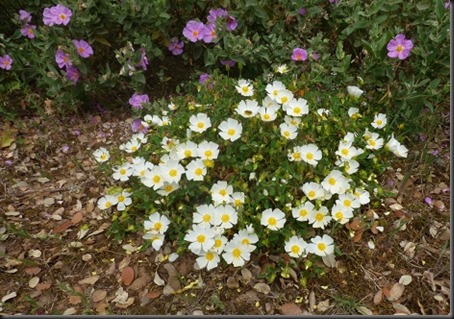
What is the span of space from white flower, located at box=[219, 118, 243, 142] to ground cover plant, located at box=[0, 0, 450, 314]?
0.01 m

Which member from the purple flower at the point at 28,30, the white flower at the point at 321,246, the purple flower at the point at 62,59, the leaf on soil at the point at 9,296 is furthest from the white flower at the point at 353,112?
the purple flower at the point at 28,30

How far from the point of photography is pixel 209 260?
221 cm

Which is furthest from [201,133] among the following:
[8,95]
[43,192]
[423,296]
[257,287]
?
[8,95]

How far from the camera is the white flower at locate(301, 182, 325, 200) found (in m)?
2.36

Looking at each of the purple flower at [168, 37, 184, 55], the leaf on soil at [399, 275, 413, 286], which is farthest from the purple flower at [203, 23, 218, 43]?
the leaf on soil at [399, 275, 413, 286]

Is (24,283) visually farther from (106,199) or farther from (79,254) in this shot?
(106,199)

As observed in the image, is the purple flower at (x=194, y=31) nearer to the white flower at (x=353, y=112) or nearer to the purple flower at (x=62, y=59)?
the purple flower at (x=62, y=59)

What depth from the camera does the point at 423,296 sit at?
223 centimetres

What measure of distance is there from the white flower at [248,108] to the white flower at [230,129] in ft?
0.25

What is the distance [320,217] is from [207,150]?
0.71 meters

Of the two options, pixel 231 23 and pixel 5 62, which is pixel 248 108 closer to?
pixel 231 23

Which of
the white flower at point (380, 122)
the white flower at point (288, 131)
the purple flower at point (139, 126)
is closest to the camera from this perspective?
the white flower at point (288, 131)

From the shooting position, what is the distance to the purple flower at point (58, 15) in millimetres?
2998

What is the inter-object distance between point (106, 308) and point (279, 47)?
2093 millimetres
